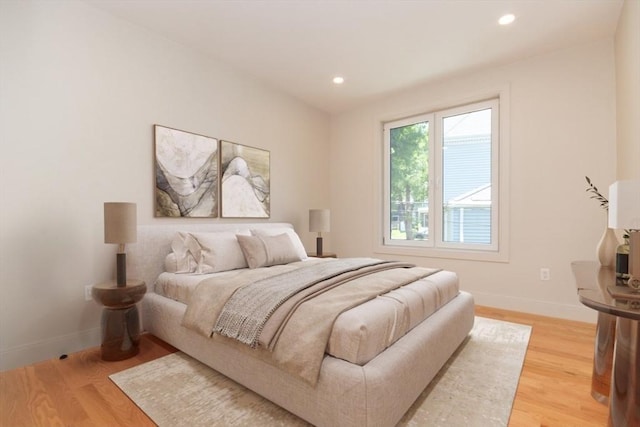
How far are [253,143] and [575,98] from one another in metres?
3.46

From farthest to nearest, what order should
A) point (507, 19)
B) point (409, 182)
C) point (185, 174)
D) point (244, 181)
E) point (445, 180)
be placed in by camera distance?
1. point (409, 182)
2. point (445, 180)
3. point (244, 181)
4. point (185, 174)
5. point (507, 19)

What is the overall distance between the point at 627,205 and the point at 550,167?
7.40 feet

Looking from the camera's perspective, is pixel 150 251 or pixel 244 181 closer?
pixel 150 251

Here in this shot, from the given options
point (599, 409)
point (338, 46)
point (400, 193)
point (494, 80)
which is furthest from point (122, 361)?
point (494, 80)

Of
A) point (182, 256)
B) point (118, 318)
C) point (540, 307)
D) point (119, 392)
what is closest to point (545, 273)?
point (540, 307)

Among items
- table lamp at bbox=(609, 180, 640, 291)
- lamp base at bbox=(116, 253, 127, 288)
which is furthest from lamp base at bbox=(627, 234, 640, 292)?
lamp base at bbox=(116, 253, 127, 288)

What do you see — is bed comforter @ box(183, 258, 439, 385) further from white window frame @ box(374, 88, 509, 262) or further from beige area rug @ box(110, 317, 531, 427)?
white window frame @ box(374, 88, 509, 262)

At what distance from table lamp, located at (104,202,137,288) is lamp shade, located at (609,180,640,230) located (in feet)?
9.18

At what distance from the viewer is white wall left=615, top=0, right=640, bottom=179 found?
6.95 feet

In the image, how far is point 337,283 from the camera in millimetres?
1952

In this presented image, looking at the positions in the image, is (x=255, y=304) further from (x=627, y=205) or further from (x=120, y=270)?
(x=627, y=205)

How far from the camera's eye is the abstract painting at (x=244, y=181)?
11.1ft

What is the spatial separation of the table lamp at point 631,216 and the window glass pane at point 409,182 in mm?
2790

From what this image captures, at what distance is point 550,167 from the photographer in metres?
3.17
